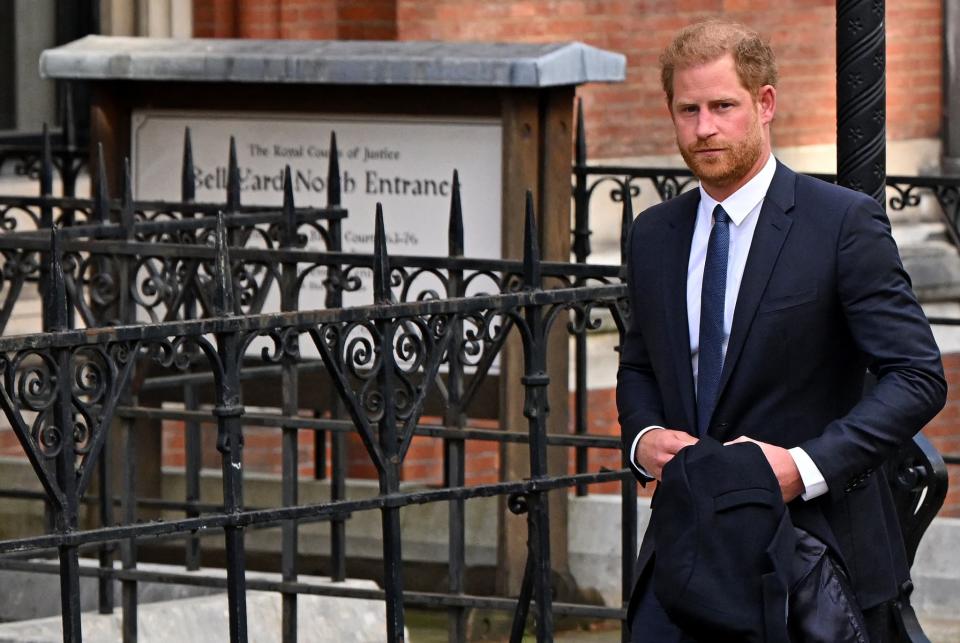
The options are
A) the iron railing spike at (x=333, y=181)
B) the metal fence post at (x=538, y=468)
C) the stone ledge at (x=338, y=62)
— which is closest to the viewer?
the metal fence post at (x=538, y=468)

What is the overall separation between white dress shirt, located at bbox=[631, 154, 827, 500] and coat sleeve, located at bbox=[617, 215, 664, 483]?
0.05 metres

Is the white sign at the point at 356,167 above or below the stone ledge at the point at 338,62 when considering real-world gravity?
below

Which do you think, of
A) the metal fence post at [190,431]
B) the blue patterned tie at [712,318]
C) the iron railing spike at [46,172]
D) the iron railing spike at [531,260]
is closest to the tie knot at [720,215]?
the blue patterned tie at [712,318]

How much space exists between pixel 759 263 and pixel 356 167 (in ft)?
15.0

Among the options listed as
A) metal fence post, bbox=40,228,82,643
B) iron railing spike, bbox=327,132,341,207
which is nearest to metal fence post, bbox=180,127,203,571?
iron railing spike, bbox=327,132,341,207

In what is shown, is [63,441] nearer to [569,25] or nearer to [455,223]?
[455,223]

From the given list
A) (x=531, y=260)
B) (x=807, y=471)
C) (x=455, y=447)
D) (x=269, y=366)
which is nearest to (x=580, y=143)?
(x=269, y=366)

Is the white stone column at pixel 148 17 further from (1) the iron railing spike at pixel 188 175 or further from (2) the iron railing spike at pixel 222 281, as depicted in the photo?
(2) the iron railing spike at pixel 222 281

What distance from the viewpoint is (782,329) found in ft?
11.6

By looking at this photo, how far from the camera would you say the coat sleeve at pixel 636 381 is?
373 centimetres

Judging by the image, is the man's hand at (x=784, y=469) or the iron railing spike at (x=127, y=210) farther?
the iron railing spike at (x=127, y=210)

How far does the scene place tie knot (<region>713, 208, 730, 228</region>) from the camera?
3.63 metres

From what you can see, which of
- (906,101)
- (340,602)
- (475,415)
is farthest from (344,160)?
(906,101)

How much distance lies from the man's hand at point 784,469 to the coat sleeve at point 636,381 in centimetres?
28
